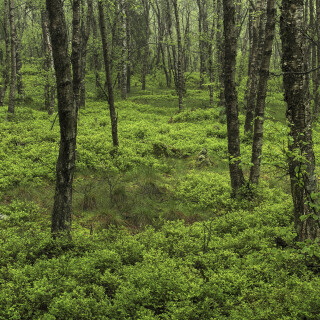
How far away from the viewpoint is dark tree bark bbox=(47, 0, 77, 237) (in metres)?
5.49

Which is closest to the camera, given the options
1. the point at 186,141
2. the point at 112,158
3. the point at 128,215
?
the point at 128,215

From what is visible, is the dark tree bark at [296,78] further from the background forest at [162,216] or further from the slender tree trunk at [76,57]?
the slender tree trunk at [76,57]

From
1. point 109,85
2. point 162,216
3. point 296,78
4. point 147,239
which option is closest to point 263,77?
point 296,78

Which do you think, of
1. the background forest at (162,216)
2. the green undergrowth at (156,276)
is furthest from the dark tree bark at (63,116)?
the green undergrowth at (156,276)

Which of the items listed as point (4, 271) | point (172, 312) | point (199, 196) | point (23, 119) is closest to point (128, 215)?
point (199, 196)

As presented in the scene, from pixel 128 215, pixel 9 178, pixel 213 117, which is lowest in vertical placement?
pixel 128 215

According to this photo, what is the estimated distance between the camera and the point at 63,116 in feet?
19.3

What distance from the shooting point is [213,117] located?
19.8 meters

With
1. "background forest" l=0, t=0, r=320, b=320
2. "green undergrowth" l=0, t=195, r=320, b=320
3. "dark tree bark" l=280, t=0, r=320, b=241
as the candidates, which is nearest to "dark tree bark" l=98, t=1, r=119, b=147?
"background forest" l=0, t=0, r=320, b=320

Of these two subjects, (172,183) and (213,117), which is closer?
(172,183)

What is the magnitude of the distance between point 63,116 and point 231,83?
17.0ft

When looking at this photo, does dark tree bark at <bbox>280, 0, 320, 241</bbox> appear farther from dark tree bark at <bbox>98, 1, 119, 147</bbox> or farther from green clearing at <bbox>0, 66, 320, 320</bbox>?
dark tree bark at <bbox>98, 1, 119, 147</bbox>

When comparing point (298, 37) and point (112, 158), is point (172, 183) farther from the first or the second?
point (298, 37)

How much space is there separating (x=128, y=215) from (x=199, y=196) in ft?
8.11
